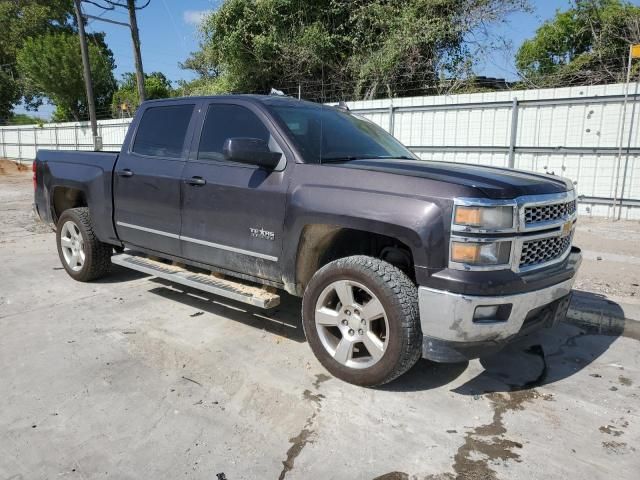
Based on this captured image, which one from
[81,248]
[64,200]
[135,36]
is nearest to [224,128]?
[81,248]

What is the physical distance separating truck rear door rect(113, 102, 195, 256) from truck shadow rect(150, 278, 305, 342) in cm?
69

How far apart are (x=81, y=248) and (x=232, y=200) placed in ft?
8.56

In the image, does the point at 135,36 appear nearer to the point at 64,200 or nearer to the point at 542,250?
the point at 64,200

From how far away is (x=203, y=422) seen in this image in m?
2.99

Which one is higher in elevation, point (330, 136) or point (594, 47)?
point (594, 47)

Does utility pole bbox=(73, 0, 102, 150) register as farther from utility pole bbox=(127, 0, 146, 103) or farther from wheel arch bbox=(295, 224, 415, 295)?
wheel arch bbox=(295, 224, 415, 295)

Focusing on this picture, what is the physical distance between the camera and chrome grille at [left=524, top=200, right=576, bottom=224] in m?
3.08

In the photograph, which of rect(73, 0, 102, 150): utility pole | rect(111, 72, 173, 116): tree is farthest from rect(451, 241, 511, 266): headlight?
rect(111, 72, 173, 116): tree

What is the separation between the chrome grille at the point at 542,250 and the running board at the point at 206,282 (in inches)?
70.2

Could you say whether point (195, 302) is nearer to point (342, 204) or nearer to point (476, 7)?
point (342, 204)

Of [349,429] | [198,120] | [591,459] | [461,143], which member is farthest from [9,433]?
[461,143]

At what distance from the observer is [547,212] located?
10.6 feet

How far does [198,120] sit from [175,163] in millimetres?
426

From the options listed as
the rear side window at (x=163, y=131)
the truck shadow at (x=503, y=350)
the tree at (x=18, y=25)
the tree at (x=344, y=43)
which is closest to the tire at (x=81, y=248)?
the truck shadow at (x=503, y=350)
